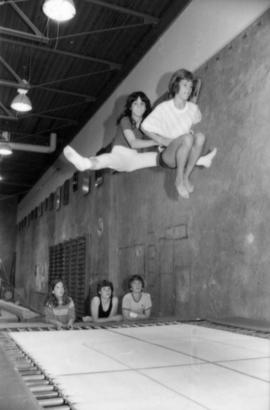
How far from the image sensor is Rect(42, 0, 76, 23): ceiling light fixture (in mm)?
4383

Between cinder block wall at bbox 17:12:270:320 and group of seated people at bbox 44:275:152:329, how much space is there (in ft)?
1.79

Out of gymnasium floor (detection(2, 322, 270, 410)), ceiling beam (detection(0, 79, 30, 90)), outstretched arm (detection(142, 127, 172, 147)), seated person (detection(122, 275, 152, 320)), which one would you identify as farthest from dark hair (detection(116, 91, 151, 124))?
ceiling beam (detection(0, 79, 30, 90))

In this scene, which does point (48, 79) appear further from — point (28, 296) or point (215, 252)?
point (28, 296)

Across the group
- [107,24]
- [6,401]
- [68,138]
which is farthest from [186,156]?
[68,138]

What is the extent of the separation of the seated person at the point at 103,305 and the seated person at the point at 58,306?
221 mm

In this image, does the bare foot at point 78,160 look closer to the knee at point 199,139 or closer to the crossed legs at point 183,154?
the crossed legs at point 183,154

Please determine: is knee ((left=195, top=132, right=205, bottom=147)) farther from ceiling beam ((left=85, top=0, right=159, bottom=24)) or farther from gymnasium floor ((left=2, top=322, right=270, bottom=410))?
ceiling beam ((left=85, top=0, right=159, bottom=24))

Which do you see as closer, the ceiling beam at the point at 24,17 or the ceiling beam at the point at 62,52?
the ceiling beam at the point at 24,17

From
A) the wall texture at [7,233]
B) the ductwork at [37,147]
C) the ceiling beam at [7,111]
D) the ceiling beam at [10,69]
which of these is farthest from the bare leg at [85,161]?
the wall texture at [7,233]

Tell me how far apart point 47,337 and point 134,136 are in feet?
5.34

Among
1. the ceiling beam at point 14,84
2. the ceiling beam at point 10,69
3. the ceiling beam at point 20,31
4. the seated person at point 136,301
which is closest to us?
the seated person at point 136,301

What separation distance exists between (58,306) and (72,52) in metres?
4.17

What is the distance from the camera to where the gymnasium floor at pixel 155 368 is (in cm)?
161

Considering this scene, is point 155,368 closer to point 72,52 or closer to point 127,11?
point 127,11
